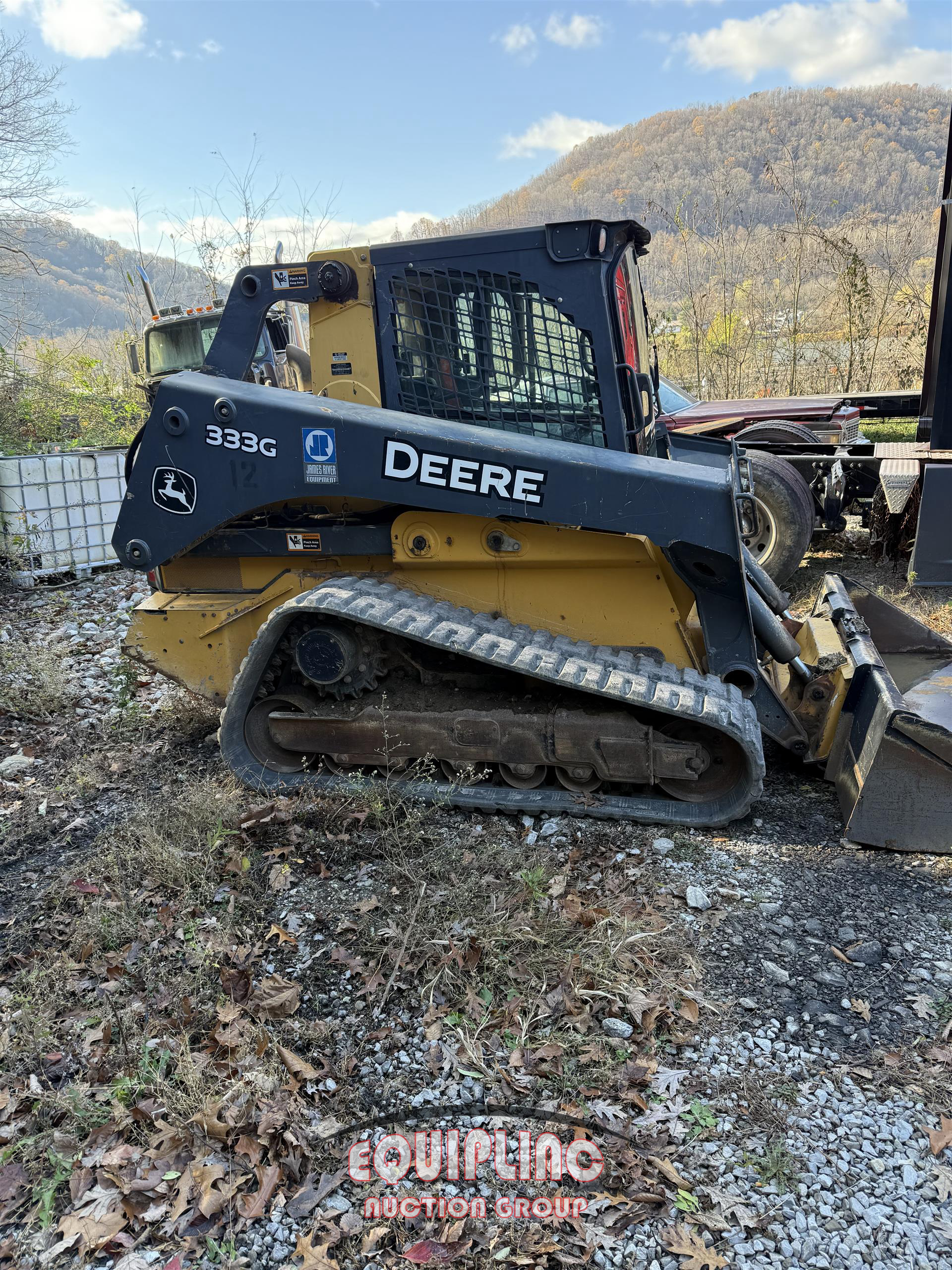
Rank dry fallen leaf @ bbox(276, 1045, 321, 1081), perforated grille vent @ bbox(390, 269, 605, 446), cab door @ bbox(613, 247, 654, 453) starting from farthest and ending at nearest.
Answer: cab door @ bbox(613, 247, 654, 453) → perforated grille vent @ bbox(390, 269, 605, 446) → dry fallen leaf @ bbox(276, 1045, 321, 1081)

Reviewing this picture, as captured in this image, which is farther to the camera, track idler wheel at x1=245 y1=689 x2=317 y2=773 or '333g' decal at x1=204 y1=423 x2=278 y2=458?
track idler wheel at x1=245 y1=689 x2=317 y2=773

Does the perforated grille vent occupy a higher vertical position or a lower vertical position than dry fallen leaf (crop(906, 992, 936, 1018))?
higher

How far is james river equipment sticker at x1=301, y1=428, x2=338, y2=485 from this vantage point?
363 cm

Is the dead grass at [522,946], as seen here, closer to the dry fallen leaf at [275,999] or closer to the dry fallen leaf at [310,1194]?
the dry fallen leaf at [275,999]

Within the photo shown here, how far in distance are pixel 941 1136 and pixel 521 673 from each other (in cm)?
206

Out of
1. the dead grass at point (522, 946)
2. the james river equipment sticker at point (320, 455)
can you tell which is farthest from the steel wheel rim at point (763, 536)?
the dead grass at point (522, 946)

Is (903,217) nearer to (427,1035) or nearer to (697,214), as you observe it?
(697,214)

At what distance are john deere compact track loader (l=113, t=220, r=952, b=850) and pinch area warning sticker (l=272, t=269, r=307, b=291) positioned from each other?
10mm

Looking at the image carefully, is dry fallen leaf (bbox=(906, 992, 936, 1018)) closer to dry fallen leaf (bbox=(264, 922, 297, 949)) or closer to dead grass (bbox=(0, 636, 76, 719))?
dry fallen leaf (bbox=(264, 922, 297, 949))

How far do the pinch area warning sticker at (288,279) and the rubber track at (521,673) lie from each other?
1.35m

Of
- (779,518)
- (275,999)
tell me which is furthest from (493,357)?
(779,518)

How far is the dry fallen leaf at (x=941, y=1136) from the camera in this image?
6.93 ft

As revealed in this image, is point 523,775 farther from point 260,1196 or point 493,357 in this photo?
point 260,1196

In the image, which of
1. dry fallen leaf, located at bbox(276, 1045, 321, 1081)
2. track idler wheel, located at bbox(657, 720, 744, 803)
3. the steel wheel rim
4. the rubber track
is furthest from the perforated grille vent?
the steel wheel rim
